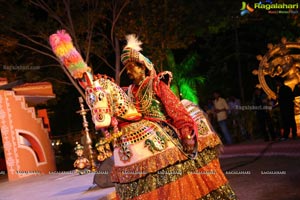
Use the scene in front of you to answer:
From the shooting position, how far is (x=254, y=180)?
817 cm

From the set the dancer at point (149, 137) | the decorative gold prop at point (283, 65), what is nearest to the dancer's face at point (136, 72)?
the dancer at point (149, 137)

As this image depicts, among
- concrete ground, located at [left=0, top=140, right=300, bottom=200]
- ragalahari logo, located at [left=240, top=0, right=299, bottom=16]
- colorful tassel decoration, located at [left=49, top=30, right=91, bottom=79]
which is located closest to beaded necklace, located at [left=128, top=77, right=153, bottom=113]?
colorful tassel decoration, located at [left=49, top=30, right=91, bottom=79]

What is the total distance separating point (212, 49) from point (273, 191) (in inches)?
707

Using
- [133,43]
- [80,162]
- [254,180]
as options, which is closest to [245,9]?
[80,162]

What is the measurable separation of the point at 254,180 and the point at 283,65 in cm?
675

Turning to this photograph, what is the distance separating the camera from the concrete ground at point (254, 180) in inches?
276

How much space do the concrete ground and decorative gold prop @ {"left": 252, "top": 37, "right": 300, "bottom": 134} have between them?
217 cm

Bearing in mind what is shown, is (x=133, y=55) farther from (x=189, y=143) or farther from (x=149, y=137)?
(x=189, y=143)

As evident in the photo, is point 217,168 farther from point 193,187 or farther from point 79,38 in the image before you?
point 79,38

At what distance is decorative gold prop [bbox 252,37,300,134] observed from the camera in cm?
1388

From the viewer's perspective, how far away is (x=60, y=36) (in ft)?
13.1

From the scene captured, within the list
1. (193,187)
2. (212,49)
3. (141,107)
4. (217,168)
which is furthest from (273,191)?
(212,49)

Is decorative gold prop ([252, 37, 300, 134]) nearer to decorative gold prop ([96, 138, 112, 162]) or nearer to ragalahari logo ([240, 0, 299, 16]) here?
ragalahari logo ([240, 0, 299, 16])

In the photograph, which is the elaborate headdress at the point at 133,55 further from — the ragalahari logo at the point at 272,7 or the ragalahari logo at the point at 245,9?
the ragalahari logo at the point at 245,9
